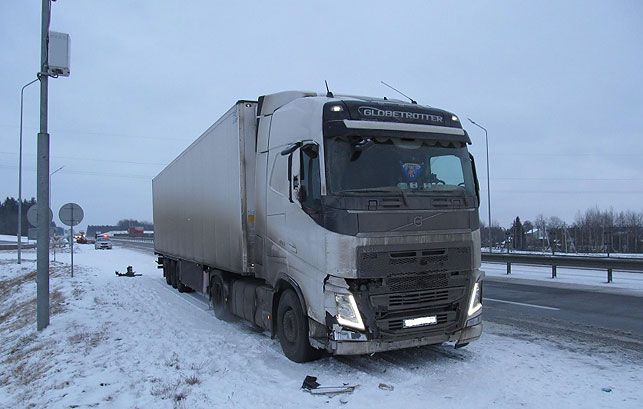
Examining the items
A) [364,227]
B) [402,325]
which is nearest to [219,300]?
[402,325]

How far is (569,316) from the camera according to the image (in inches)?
406

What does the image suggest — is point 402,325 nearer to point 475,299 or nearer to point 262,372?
point 475,299

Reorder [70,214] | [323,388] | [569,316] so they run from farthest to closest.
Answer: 1. [70,214]
2. [569,316]
3. [323,388]

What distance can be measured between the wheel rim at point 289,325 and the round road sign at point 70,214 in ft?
46.2

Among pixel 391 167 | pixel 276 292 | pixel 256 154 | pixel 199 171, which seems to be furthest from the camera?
pixel 199 171

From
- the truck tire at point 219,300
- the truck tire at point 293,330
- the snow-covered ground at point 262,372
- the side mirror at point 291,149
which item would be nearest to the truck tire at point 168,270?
the truck tire at point 219,300

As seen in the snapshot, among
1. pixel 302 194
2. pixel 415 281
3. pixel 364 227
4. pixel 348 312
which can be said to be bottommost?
pixel 348 312

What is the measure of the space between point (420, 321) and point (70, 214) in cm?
1601

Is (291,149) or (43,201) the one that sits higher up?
(291,149)

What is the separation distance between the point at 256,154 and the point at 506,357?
4.63 meters

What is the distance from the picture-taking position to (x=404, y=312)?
594 centimetres

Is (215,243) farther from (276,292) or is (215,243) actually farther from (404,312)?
(404,312)

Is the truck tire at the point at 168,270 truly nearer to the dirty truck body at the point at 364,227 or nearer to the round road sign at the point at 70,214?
the round road sign at the point at 70,214

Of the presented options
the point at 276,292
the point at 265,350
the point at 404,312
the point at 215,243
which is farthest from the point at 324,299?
the point at 215,243
